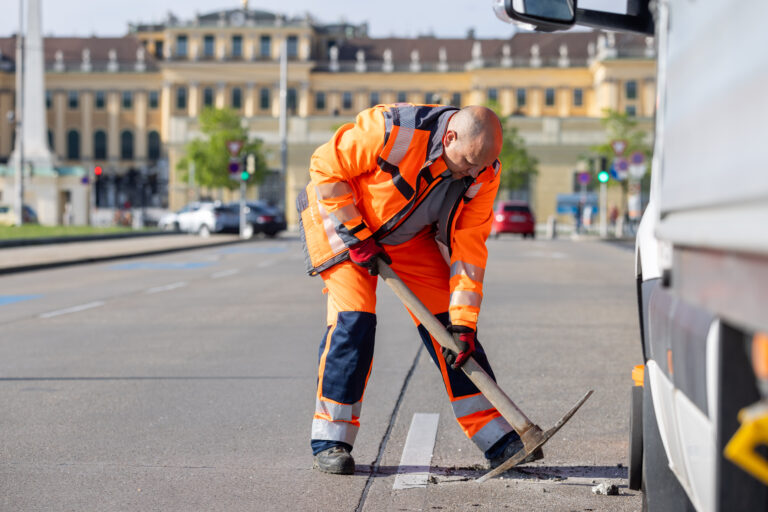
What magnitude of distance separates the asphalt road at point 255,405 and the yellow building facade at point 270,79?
86313mm

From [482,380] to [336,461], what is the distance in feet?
2.30

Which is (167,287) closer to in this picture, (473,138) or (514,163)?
(473,138)

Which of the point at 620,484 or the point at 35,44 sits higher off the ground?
the point at 35,44

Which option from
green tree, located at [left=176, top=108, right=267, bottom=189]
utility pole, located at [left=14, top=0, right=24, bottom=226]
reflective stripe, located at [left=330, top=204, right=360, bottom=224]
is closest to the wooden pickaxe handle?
reflective stripe, located at [left=330, top=204, right=360, bottom=224]

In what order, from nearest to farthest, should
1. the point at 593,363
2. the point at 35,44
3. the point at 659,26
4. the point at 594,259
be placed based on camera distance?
1. the point at 659,26
2. the point at 593,363
3. the point at 594,259
4. the point at 35,44

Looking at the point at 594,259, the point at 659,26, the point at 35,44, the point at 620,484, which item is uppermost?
the point at 35,44

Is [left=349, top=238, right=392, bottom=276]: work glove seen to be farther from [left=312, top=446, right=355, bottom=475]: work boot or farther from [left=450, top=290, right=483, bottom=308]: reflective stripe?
[left=312, top=446, right=355, bottom=475]: work boot

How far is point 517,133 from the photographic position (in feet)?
292

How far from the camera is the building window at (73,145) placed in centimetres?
12356

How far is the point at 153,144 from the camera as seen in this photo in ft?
404

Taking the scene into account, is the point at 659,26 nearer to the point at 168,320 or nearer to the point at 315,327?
the point at 315,327

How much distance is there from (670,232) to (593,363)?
6589mm

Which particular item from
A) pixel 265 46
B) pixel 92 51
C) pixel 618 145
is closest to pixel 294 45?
pixel 265 46

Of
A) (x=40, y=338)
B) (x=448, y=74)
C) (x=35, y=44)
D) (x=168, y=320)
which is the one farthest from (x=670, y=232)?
(x=448, y=74)
